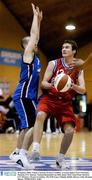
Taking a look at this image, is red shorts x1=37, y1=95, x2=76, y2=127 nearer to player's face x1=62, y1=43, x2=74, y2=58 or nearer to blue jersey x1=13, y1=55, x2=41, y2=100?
blue jersey x1=13, y1=55, x2=41, y2=100

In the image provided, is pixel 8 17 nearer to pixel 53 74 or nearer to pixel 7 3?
pixel 7 3

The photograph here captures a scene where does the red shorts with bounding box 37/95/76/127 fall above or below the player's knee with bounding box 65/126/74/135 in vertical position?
above

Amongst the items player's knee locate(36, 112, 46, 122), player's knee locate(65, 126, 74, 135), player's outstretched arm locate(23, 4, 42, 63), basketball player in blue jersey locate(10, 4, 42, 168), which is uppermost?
player's outstretched arm locate(23, 4, 42, 63)

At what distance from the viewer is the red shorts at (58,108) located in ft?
15.4

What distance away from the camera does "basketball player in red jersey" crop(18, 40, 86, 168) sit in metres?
4.62

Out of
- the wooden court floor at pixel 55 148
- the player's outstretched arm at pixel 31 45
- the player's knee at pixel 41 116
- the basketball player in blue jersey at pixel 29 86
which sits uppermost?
the player's outstretched arm at pixel 31 45

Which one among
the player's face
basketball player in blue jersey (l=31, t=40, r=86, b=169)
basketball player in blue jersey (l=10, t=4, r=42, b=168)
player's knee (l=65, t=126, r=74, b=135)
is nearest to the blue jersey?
basketball player in blue jersey (l=10, t=4, r=42, b=168)

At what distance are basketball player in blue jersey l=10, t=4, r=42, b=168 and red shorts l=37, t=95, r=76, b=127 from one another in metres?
0.22

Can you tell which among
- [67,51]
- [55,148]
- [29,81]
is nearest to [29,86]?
[29,81]

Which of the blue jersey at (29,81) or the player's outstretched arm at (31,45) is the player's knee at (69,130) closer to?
the blue jersey at (29,81)

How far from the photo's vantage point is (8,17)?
15.0 metres

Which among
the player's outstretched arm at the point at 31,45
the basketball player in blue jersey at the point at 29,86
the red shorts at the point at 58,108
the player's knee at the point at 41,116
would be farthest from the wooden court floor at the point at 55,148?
the player's outstretched arm at the point at 31,45

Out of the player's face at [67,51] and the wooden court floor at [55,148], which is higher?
the player's face at [67,51]

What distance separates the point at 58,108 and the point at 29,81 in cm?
54
